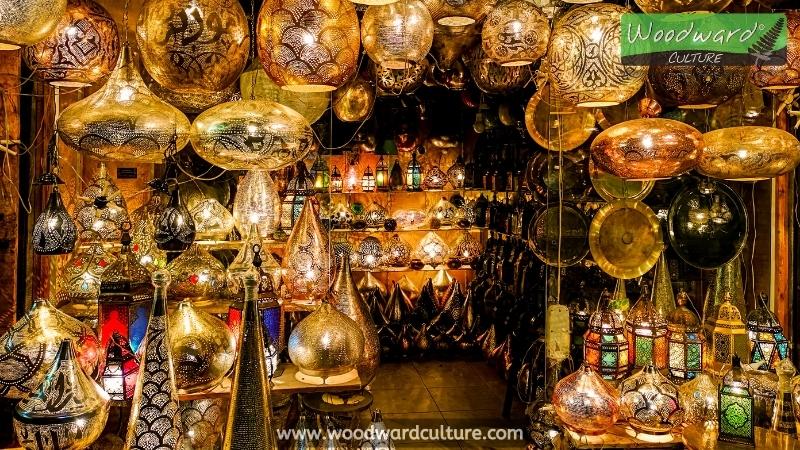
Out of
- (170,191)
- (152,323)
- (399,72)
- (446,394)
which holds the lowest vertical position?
(446,394)

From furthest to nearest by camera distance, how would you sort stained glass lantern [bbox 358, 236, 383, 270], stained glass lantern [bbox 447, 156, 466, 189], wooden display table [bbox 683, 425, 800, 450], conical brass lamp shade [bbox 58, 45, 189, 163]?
stained glass lantern [bbox 447, 156, 466, 189], stained glass lantern [bbox 358, 236, 383, 270], wooden display table [bbox 683, 425, 800, 450], conical brass lamp shade [bbox 58, 45, 189, 163]

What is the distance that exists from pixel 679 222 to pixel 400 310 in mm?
3774

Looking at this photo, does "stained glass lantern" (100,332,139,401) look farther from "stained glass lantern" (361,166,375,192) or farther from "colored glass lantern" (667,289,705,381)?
"stained glass lantern" (361,166,375,192)

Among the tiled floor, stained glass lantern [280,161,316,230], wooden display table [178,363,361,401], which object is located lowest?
the tiled floor

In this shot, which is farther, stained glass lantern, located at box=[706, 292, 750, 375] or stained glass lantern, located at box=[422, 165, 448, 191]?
stained glass lantern, located at box=[422, 165, 448, 191]

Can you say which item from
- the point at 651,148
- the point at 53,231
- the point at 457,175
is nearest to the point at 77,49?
the point at 53,231

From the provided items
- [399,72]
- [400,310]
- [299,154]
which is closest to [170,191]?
[299,154]

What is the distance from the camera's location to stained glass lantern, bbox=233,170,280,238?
243cm

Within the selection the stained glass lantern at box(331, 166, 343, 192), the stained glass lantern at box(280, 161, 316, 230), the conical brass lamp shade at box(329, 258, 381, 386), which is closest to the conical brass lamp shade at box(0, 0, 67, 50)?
the stained glass lantern at box(280, 161, 316, 230)

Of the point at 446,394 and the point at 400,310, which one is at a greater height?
the point at 400,310

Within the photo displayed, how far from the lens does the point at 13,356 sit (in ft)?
4.80

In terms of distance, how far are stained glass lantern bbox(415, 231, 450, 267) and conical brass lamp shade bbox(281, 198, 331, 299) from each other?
3018mm

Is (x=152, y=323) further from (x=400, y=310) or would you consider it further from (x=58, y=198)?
(x=400, y=310)

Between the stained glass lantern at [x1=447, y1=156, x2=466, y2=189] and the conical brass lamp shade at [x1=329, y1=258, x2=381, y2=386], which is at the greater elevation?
the stained glass lantern at [x1=447, y1=156, x2=466, y2=189]
